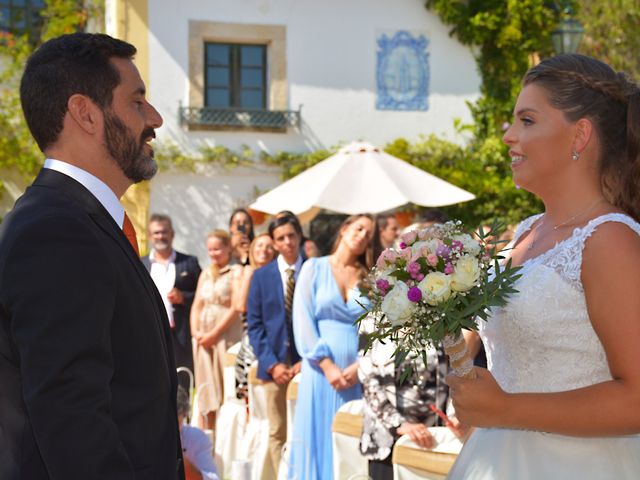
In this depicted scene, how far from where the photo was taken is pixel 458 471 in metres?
2.89

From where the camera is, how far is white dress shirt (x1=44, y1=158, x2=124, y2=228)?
2.32 metres

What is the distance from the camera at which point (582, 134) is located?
280 centimetres

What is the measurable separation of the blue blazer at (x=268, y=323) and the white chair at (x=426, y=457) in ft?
8.10

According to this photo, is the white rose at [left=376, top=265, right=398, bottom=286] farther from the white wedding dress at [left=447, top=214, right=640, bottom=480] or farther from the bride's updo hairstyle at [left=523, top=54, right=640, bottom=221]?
the bride's updo hairstyle at [left=523, top=54, right=640, bottom=221]

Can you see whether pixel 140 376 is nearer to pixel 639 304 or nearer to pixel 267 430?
pixel 639 304

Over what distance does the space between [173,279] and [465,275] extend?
23.1 feet

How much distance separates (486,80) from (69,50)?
607 inches

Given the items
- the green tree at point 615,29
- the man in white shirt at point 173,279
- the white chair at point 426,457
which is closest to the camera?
the white chair at point 426,457

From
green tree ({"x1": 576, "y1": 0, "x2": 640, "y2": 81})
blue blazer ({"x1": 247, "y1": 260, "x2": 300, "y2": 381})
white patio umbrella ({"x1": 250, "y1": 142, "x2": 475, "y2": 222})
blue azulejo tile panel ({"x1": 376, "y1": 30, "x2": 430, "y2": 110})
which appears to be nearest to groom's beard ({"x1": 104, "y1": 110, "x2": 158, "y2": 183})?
blue blazer ({"x1": 247, "y1": 260, "x2": 300, "y2": 381})

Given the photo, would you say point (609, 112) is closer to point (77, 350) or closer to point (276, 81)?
point (77, 350)

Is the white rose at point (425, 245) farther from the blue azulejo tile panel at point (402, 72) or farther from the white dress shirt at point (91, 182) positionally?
the blue azulejo tile panel at point (402, 72)

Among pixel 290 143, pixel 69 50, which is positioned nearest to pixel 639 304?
pixel 69 50

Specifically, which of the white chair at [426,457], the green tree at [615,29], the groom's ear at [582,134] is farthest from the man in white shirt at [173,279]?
the green tree at [615,29]

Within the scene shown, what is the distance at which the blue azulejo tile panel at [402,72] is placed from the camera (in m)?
16.9
